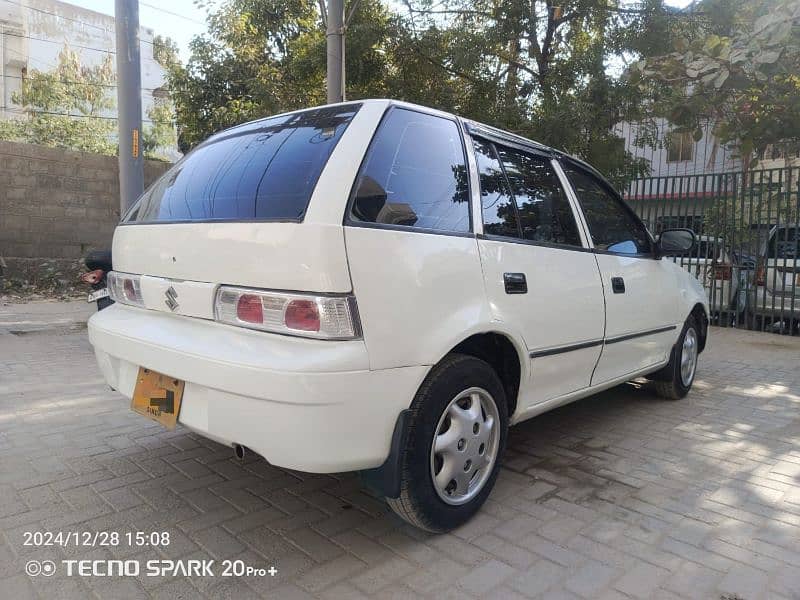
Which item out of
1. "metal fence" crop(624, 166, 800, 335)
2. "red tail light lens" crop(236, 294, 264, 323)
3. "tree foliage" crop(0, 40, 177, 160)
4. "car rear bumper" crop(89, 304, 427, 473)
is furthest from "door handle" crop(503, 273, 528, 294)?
"tree foliage" crop(0, 40, 177, 160)

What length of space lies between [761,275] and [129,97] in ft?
28.8

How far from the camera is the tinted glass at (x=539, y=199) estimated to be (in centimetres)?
305

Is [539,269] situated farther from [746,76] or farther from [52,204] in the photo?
[52,204]

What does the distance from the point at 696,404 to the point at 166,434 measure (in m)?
3.94

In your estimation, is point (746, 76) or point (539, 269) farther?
point (746, 76)

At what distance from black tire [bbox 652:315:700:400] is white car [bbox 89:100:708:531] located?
1.58 meters

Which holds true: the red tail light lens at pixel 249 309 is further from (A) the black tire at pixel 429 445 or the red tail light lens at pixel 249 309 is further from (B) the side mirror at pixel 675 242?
(B) the side mirror at pixel 675 242

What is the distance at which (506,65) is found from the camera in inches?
367

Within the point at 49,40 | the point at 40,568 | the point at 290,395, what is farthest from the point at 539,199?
the point at 49,40

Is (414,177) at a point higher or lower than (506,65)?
lower

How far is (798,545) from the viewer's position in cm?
253

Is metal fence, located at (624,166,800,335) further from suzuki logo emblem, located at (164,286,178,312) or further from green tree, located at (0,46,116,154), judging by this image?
green tree, located at (0,46,116,154)

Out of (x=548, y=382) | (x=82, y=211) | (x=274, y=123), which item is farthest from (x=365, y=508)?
(x=82, y=211)

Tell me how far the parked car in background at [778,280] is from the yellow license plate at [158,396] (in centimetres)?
838
